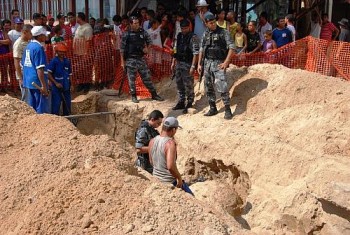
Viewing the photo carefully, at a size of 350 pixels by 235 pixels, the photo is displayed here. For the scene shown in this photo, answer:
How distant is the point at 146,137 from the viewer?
744cm

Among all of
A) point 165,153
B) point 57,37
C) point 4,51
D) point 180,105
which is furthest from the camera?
point 4,51

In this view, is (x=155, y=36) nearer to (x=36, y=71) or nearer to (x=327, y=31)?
(x=36, y=71)

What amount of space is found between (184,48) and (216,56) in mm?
835

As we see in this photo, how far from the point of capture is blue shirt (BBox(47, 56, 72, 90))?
425 inches

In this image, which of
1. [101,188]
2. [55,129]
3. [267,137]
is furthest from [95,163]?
[267,137]

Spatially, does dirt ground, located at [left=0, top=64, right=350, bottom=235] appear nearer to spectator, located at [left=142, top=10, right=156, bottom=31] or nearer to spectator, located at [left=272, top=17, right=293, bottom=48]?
spectator, located at [left=272, top=17, right=293, bottom=48]

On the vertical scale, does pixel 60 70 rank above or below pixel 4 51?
below

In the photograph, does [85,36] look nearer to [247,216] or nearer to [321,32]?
[321,32]

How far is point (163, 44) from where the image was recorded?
12867mm

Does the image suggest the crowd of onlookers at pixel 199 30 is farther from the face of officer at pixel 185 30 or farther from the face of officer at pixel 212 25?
the face of officer at pixel 212 25

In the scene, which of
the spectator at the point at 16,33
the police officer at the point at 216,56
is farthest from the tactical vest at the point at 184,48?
the spectator at the point at 16,33

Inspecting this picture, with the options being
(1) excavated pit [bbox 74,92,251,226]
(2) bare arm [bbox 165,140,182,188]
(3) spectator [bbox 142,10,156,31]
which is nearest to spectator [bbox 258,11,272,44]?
(3) spectator [bbox 142,10,156,31]

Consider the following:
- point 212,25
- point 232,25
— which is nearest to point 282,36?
point 232,25

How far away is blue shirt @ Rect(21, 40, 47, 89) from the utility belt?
301 centimetres
